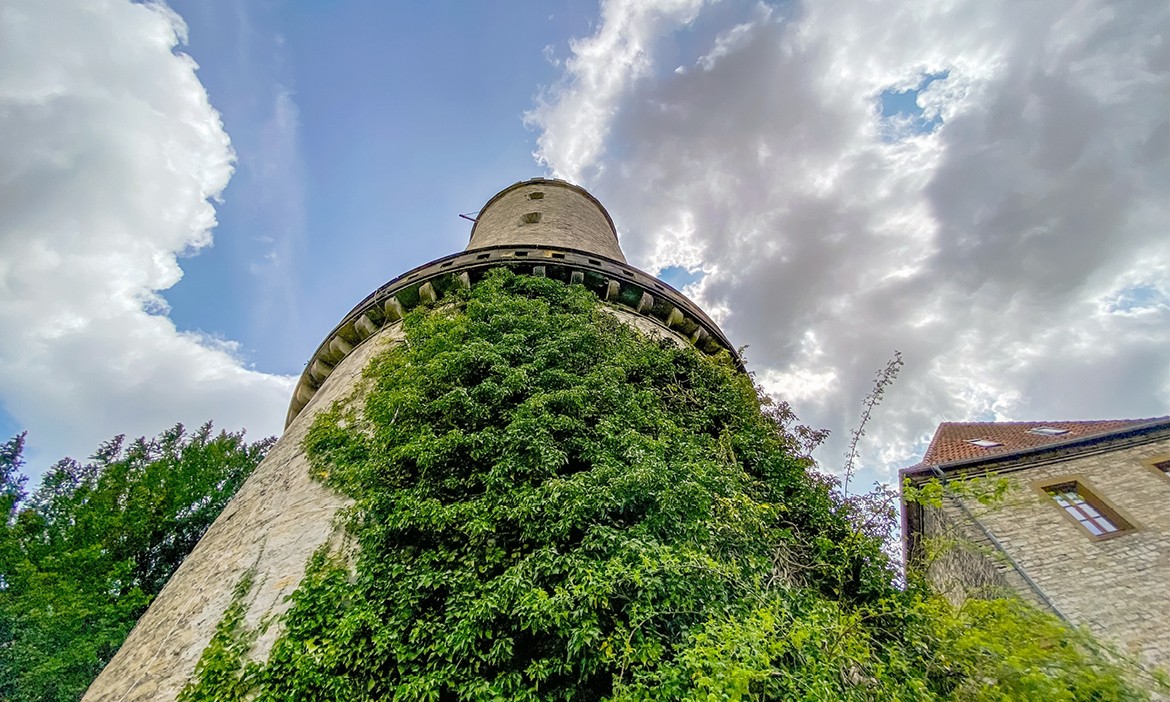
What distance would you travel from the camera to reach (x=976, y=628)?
12.6 feet

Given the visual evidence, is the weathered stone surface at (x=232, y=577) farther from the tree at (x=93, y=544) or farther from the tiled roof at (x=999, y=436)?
the tiled roof at (x=999, y=436)

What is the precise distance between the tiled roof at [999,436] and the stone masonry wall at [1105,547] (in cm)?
59

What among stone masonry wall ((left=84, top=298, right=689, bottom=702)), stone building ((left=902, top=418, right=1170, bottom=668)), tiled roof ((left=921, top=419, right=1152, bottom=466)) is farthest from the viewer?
tiled roof ((left=921, top=419, right=1152, bottom=466))

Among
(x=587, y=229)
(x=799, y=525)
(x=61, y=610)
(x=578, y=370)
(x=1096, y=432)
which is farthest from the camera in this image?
(x=587, y=229)

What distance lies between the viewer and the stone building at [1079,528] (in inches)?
316

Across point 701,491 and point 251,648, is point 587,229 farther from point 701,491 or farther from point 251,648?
point 251,648

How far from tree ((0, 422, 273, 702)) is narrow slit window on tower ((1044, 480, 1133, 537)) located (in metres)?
21.1

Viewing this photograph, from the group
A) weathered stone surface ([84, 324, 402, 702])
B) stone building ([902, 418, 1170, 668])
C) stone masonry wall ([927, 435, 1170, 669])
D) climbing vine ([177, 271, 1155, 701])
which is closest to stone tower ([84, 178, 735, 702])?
weathered stone surface ([84, 324, 402, 702])

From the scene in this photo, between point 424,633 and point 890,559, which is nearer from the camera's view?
point 424,633

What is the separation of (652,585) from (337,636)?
245 centimetres

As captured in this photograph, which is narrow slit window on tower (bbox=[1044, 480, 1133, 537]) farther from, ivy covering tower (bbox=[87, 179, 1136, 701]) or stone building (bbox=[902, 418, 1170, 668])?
ivy covering tower (bbox=[87, 179, 1136, 701])

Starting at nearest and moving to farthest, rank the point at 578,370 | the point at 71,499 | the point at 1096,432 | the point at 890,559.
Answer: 1. the point at 890,559
2. the point at 578,370
3. the point at 1096,432
4. the point at 71,499

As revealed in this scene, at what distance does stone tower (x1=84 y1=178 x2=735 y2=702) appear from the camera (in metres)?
4.79

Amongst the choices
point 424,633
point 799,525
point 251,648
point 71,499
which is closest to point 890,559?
point 799,525
